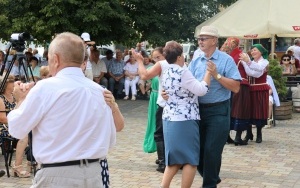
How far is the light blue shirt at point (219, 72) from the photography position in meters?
5.83

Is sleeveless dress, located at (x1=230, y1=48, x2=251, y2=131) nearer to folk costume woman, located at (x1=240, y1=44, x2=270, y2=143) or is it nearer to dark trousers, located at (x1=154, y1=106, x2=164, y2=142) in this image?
folk costume woman, located at (x1=240, y1=44, x2=270, y2=143)

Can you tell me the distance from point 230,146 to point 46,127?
678 centimetres

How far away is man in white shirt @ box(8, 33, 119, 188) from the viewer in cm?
338

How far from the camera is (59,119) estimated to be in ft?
11.1

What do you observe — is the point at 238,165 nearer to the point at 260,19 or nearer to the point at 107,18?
the point at 260,19

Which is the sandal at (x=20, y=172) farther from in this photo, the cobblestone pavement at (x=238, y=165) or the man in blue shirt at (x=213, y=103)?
the man in blue shirt at (x=213, y=103)

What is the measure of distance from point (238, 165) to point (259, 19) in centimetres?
589

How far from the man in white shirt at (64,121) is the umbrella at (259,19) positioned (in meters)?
9.86

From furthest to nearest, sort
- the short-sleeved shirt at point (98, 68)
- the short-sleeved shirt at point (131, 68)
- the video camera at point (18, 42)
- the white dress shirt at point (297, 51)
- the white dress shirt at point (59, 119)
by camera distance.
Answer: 1. the short-sleeved shirt at point (131, 68)
2. the white dress shirt at point (297, 51)
3. the short-sleeved shirt at point (98, 68)
4. the video camera at point (18, 42)
5. the white dress shirt at point (59, 119)

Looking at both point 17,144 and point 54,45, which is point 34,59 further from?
point 54,45

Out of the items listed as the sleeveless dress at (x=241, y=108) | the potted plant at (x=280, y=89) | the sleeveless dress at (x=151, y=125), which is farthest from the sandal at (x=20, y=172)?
the potted plant at (x=280, y=89)

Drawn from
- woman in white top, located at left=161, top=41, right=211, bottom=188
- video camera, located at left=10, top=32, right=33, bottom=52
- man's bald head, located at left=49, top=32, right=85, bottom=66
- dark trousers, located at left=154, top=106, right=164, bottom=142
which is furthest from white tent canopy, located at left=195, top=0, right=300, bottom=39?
man's bald head, located at left=49, top=32, right=85, bottom=66

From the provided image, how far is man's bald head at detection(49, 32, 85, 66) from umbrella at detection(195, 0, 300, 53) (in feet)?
32.3

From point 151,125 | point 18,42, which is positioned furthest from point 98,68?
point 18,42
